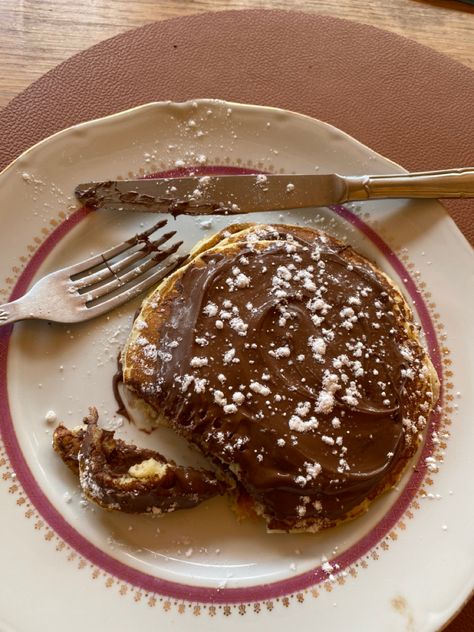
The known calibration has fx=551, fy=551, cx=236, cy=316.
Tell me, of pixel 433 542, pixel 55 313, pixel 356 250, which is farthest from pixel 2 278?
pixel 433 542

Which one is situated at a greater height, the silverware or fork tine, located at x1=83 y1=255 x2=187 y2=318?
the silverware

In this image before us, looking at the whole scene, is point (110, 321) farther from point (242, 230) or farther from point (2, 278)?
point (242, 230)

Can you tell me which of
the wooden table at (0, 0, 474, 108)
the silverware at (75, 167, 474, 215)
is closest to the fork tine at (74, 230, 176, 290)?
the silverware at (75, 167, 474, 215)

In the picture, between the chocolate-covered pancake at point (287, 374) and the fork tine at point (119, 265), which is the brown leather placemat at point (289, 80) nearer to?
the fork tine at point (119, 265)

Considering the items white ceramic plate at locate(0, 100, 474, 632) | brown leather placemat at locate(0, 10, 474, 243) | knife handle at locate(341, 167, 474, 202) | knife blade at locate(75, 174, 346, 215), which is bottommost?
white ceramic plate at locate(0, 100, 474, 632)

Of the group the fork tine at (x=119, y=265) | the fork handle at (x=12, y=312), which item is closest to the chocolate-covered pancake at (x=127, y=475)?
the fork handle at (x=12, y=312)

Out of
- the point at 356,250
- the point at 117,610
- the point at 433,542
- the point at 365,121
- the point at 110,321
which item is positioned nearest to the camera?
the point at 117,610

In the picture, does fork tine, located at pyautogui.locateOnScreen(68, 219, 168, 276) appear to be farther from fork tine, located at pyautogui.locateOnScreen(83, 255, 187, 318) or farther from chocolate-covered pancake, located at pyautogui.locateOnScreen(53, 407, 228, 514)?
chocolate-covered pancake, located at pyautogui.locateOnScreen(53, 407, 228, 514)
